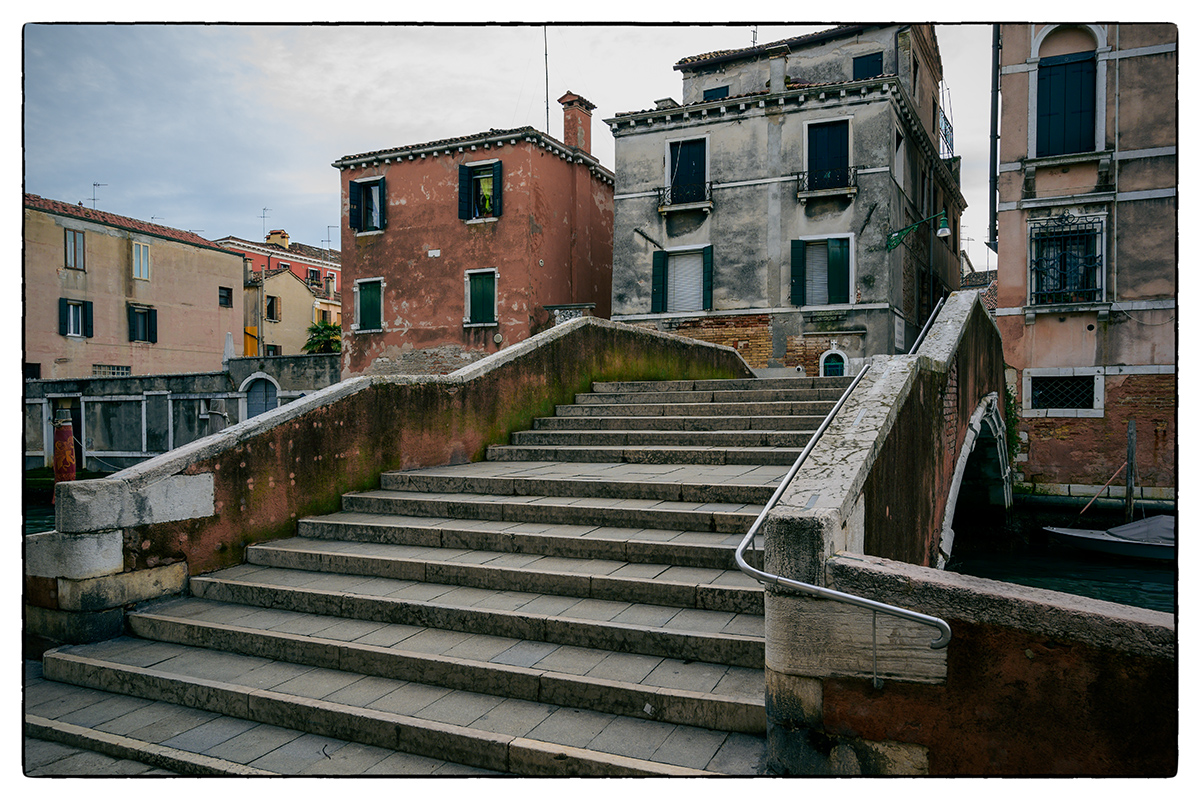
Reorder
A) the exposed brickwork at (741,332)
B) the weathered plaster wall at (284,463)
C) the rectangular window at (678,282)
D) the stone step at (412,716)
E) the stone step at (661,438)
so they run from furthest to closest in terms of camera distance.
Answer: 1. the rectangular window at (678,282)
2. the exposed brickwork at (741,332)
3. the stone step at (661,438)
4. the weathered plaster wall at (284,463)
5. the stone step at (412,716)

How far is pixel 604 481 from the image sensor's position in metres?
5.11

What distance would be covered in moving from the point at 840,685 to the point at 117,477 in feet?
13.5

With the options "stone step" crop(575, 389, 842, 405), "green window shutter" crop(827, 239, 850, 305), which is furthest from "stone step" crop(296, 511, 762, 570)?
"green window shutter" crop(827, 239, 850, 305)

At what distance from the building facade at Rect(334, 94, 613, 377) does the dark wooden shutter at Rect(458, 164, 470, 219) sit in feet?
0.09

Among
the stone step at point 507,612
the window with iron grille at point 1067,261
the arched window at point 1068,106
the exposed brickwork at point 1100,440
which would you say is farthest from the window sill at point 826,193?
the stone step at point 507,612

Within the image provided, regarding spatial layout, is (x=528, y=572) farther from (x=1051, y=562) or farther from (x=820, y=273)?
(x=820, y=273)

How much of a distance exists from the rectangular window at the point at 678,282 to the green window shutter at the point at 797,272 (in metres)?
2.23

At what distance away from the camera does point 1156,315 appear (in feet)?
30.1

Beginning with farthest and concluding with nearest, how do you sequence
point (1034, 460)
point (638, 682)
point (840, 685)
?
point (1034, 460)
point (638, 682)
point (840, 685)

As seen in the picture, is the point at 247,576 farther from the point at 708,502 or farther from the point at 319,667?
the point at 708,502

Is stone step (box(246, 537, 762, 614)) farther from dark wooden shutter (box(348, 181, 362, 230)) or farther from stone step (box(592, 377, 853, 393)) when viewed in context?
dark wooden shutter (box(348, 181, 362, 230))

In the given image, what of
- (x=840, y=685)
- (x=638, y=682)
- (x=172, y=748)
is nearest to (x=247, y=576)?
(x=172, y=748)

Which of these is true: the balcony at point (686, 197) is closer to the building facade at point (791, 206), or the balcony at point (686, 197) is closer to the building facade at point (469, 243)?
the building facade at point (791, 206)

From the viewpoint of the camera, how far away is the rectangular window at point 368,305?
2019 centimetres
